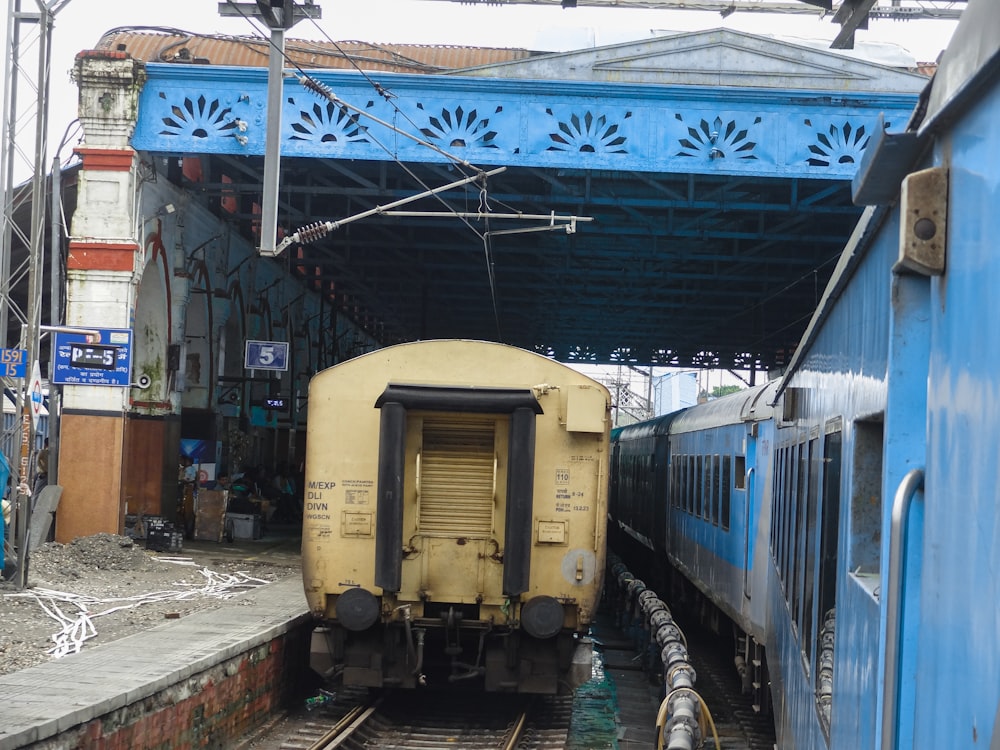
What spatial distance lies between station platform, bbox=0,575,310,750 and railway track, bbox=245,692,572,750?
53cm

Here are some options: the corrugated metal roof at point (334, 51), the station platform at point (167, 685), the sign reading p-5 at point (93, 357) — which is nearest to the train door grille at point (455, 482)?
the station platform at point (167, 685)

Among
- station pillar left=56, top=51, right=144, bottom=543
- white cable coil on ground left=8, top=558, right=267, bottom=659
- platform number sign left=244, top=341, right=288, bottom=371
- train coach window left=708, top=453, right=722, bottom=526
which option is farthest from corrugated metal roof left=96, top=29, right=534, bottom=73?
train coach window left=708, top=453, right=722, bottom=526

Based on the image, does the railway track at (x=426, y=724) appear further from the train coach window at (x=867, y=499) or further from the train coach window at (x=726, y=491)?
the train coach window at (x=867, y=499)

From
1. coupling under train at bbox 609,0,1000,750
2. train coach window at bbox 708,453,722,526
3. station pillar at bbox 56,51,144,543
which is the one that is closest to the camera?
coupling under train at bbox 609,0,1000,750

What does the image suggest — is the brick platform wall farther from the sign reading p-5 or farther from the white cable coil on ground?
the sign reading p-5

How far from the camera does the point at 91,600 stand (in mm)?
13297

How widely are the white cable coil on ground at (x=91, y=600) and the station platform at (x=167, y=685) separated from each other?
67cm

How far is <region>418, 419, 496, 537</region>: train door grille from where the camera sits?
31.8ft

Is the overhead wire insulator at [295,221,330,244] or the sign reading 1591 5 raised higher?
the overhead wire insulator at [295,221,330,244]

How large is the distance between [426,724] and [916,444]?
29.6 ft

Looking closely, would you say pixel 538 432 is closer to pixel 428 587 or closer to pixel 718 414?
pixel 428 587

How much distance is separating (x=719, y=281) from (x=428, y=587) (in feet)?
60.8

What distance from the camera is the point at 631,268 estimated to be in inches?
1025

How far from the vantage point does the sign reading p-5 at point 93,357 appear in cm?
1571
